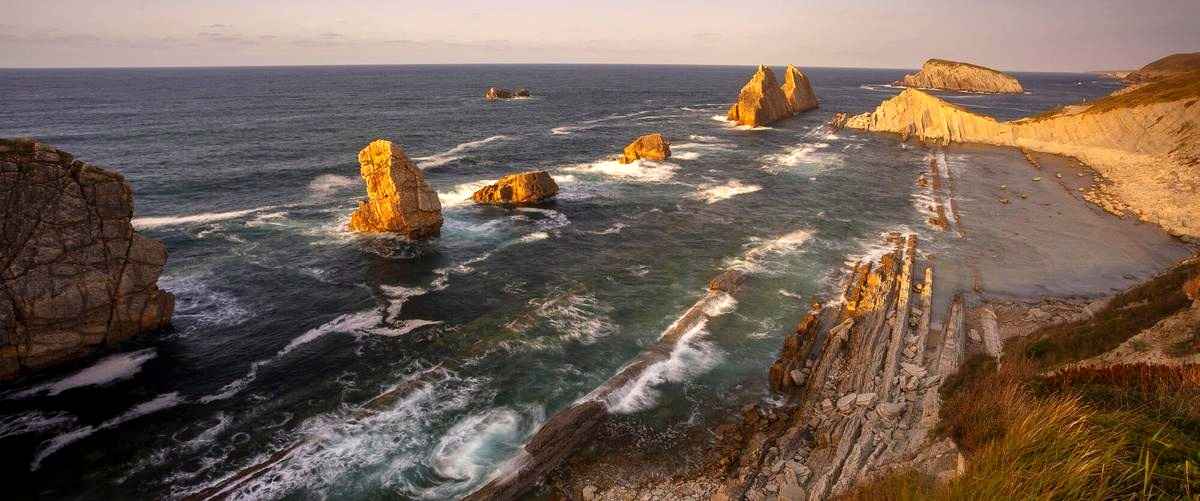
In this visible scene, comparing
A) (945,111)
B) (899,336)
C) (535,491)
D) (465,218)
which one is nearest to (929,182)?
(945,111)

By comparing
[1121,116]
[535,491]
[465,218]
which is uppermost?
[1121,116]

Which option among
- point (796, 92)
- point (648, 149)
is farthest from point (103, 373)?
point (796, 92)

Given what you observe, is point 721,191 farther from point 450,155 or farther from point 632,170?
point 450,155

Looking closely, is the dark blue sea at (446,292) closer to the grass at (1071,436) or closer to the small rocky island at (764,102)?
the grass at (1071,436)

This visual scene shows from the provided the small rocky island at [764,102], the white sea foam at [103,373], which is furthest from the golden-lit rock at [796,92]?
the white sea foam at [103,373]

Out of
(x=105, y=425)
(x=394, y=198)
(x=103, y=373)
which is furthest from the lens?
(x=394, y=198)

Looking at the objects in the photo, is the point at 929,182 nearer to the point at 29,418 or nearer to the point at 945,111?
the point at 945,111

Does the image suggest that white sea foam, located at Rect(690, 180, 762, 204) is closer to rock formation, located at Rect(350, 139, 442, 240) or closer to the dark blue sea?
the dark blue sea
